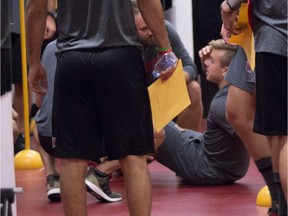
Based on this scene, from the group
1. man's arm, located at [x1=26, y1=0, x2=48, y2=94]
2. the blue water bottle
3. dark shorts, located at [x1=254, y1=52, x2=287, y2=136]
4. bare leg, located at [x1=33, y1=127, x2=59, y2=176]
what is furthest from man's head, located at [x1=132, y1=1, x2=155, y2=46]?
dark shorts, located at [x1=254, y1=52, x2=287, y2=136]

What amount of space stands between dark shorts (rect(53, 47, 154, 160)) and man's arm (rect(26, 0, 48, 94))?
133 millimetres

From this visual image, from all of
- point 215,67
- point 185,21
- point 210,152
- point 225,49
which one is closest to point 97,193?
point 210,152

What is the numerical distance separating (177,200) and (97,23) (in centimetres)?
155

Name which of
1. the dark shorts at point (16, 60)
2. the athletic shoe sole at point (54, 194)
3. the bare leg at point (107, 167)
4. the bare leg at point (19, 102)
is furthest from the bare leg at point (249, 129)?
the bare leg at point (19, 102)

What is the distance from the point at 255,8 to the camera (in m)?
3.14

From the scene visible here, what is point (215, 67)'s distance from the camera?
495 centimetres

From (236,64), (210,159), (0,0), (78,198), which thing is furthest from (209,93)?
(0,0)

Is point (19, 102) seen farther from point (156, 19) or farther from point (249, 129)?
point (156, 19)

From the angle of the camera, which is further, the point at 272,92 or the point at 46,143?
the point at 46,143

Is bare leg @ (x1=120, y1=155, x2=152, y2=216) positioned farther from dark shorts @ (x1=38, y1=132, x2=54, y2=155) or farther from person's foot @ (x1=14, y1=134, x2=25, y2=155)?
person's foot @ (x1=14, y1=134, x2=25, y2=155)

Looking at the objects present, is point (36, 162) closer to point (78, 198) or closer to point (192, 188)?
point (192, 188)

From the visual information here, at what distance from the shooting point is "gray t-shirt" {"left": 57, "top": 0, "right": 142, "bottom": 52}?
3258 millimetres

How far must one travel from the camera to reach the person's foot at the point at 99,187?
4.50 meters

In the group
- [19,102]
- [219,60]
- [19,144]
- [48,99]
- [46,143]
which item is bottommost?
[19,144]
